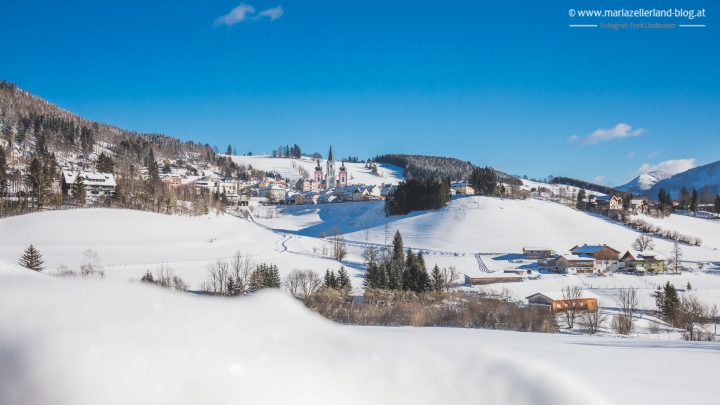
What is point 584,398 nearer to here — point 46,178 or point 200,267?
point 200,267

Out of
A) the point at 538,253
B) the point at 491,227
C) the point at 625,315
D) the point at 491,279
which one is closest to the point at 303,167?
the point at 491,227

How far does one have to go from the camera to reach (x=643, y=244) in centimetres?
4825

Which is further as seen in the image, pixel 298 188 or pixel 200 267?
pixel 298 188

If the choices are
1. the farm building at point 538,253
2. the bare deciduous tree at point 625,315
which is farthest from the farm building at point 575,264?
the bare deciduous tree at point 625,315

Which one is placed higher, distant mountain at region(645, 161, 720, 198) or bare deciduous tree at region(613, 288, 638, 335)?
distant mountain at region(645, 161, 720, 198)

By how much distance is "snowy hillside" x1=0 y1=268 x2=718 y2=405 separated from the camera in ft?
3.84

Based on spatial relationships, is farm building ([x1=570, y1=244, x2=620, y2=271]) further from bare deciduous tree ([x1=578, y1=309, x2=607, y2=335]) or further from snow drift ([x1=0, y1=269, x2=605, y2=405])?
snow drift ([x1=0, y1=269, x2=605, y2=405])

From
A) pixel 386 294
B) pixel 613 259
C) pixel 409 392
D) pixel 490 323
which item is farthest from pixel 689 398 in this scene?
pixel 613 259

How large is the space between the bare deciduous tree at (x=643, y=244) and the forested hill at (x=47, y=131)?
8133 cm

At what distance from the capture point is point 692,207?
7562 centimetres

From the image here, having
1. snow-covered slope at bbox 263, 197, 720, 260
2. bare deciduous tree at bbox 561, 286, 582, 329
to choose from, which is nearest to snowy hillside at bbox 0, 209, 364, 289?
bare deciduous tree at bbox 561, 286, 582, 329

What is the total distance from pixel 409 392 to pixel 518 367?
0.37 meters

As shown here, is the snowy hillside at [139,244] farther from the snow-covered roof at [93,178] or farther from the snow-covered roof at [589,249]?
the snow-covered roof at [589,249]

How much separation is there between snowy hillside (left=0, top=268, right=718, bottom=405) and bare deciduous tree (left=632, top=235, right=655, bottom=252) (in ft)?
177
